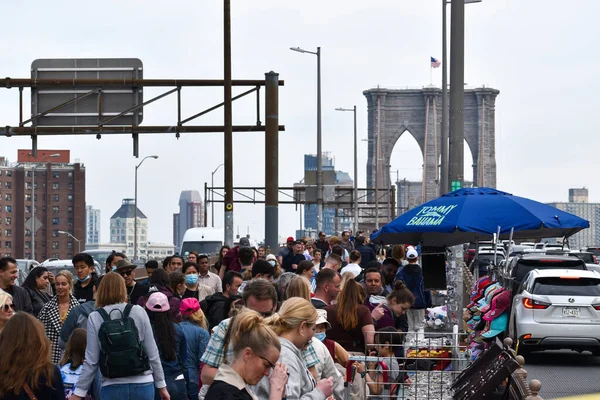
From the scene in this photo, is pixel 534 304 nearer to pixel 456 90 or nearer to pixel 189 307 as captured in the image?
pixel 456 90

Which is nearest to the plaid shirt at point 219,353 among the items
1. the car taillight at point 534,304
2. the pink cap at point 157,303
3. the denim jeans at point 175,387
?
the pink cap at point 157,303

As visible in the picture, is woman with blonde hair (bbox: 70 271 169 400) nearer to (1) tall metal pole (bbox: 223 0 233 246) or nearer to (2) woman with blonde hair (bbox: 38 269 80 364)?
(2) woman with blonde hair (bbox: 38 269 80 364)

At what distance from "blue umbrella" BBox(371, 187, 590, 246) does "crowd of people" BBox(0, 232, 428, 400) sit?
34.9 inches

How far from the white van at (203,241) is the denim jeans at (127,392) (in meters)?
33.4

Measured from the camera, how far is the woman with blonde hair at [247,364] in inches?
231

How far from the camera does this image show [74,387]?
973 cm

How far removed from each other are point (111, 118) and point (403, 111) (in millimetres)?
91412

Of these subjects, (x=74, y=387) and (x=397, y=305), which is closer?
(x=74, y=387)

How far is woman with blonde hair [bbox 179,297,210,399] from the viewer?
10.9 meters

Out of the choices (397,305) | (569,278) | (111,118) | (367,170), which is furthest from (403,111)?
(397,305)

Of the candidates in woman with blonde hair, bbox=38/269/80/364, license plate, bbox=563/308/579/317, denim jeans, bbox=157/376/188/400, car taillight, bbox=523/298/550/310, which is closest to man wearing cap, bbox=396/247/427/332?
car taillight, bbox=523/298/550/310

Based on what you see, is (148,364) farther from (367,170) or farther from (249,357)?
(367,170)

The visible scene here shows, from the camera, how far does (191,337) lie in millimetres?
10891

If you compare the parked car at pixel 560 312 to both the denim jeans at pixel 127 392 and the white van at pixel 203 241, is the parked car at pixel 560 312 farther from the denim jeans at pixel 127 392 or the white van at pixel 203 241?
the white van at pixel 203 241
